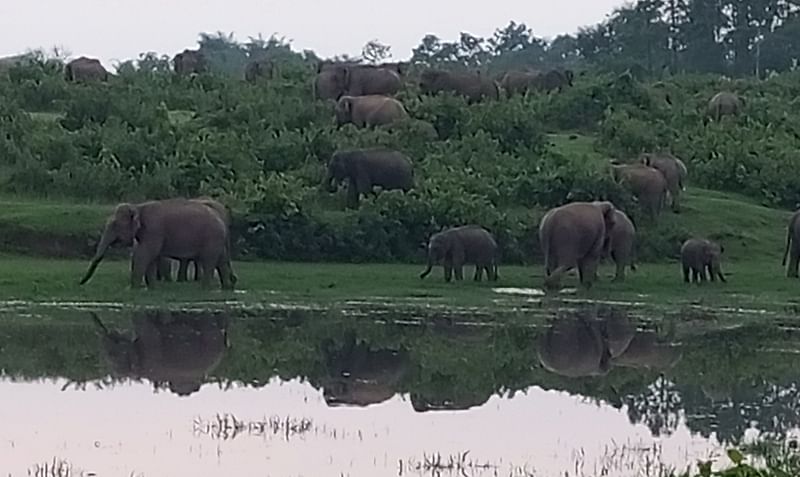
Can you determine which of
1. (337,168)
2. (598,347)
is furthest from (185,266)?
(598,347)

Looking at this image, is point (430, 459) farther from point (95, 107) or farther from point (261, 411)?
point (95, 107)

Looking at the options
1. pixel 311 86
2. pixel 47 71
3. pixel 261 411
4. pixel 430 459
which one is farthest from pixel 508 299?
pixel 47 71

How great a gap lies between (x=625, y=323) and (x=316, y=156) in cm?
1142

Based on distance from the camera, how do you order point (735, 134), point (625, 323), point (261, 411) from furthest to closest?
point (735, 134), point (625, 323), point (261, 411)

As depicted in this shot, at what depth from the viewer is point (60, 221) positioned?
2459cm

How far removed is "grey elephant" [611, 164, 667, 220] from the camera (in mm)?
28438

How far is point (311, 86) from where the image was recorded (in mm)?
39562

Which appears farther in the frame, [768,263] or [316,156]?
[316,156]

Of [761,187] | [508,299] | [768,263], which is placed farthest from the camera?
[761,187]

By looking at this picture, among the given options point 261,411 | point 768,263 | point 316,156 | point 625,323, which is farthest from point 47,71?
point 261,411

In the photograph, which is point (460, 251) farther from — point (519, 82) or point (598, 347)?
point (519, 82)

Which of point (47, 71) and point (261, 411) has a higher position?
point (47, 71)

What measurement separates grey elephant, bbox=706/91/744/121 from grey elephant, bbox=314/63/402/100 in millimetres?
7179

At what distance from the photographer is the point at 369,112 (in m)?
33.9
